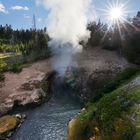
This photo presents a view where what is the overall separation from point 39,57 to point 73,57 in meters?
7.68

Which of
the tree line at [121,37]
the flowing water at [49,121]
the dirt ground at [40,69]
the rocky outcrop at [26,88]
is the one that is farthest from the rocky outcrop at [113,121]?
the tree line at [121,37]

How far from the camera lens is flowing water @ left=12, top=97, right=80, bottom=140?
79.3 ft

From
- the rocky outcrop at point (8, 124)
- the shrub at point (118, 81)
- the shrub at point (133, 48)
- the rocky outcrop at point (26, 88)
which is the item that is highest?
the shrub at point (133, 48)

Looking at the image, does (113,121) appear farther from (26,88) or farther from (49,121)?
(26,88)

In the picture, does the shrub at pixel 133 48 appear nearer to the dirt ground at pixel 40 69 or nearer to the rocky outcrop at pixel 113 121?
the dirt ground at pixel 40 69

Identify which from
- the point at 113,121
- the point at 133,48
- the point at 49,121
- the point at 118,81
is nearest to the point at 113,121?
the point at 113,121

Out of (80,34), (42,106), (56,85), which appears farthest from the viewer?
(80,34)

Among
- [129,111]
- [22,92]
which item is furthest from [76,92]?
[129,111]

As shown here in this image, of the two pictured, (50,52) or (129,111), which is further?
(50,52)

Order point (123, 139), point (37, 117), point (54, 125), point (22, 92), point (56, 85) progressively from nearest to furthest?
point (123, 139)
point (54, 125)
point (37, 117)
point (22, 92)
point (56, 85)

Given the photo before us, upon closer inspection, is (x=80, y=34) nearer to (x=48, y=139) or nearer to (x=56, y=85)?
(x=56, y=85)

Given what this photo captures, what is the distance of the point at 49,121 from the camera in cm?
2731

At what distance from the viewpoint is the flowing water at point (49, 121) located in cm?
2416

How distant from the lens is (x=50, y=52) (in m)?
48.2
